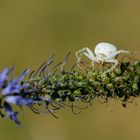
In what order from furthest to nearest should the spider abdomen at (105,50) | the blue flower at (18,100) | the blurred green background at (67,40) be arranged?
the blurred green background at (67,40)
the spider abdomen at (105,50)
the blue flower at (18,100)

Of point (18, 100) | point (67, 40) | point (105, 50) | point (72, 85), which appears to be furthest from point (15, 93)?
point (67, 40)

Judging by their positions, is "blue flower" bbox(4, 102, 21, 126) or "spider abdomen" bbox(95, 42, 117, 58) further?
"spider abdomen" bbox(95, 42, 117, 58)

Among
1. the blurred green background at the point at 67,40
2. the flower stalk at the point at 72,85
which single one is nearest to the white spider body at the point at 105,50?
the flower stalk at the point at 72,85

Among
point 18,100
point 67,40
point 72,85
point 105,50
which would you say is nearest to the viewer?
point 18,100

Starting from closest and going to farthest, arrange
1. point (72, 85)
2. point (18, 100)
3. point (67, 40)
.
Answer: point (18, 100) < point (72, 85) < point (67, 40)

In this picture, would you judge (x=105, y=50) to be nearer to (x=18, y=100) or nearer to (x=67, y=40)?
(x=18, y=100)

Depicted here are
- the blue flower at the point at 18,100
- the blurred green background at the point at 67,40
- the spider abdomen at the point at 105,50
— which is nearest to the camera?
the blue flower at the point at 18,100

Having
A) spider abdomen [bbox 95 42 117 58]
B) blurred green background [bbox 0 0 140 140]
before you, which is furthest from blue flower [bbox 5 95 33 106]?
blurred green background [bbox 0 0 140 140]

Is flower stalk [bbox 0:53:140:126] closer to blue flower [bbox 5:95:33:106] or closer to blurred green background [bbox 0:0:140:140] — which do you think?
blue flower [bbox 5:95:33:106]

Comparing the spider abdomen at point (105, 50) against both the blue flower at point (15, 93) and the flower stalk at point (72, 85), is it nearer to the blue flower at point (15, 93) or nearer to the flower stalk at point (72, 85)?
the flower stalk at point (72, 85)
